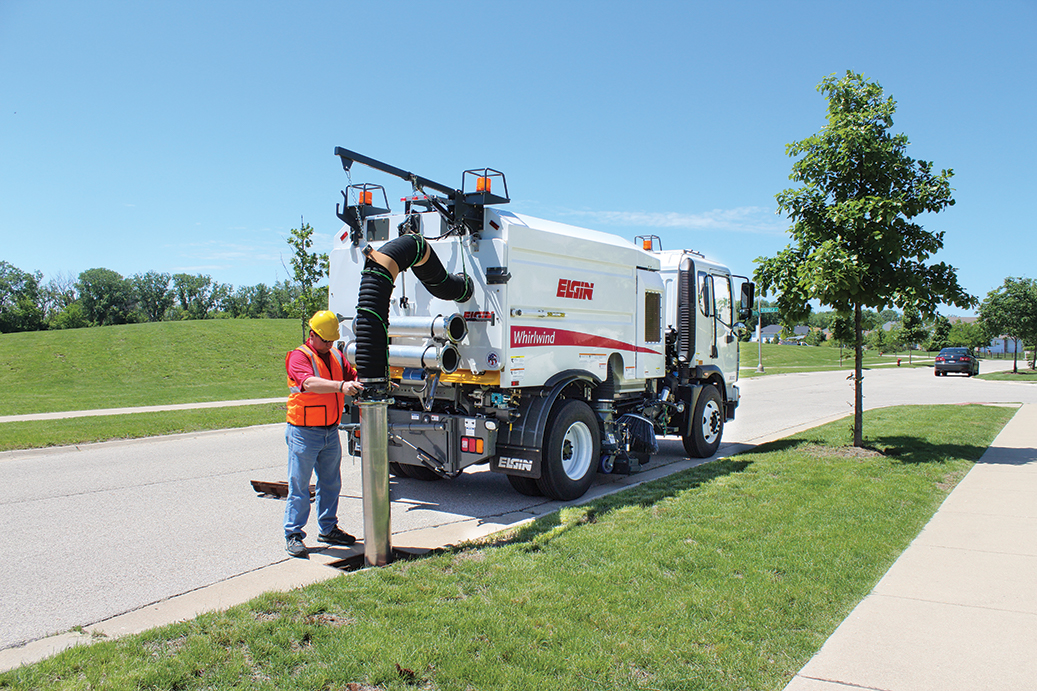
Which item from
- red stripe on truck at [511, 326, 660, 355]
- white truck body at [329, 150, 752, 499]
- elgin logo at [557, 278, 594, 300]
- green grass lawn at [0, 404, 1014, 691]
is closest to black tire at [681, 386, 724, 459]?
white truck body at [329, 150, 752, 499]

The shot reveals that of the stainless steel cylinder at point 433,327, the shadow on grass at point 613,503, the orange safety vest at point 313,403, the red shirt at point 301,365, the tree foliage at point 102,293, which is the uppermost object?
the tree foliage at point 102,293

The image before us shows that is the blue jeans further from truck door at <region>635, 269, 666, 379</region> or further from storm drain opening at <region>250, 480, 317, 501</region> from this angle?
truck door at <region>635, 269, 666, 379</region>

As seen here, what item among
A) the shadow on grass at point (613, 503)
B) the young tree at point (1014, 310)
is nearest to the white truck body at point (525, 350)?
the shadow on grass at point (613, 503)

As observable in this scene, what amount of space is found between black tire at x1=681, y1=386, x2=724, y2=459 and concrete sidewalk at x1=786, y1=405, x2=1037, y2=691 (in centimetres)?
395

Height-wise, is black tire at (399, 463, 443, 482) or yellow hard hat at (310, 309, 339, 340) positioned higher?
yellow hard hat at (310, 309, 339, 340)

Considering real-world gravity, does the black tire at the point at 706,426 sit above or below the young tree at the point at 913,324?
below

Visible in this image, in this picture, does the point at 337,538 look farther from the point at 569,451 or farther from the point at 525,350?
the point at 569,451

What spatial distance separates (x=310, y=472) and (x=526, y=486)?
2.76m

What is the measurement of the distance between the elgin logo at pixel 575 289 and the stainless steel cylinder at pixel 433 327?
3.98ft

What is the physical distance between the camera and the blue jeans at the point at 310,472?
223 inches

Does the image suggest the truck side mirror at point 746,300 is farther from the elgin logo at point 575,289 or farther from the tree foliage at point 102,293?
the tree foliage at point 102,293

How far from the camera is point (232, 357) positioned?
129ft

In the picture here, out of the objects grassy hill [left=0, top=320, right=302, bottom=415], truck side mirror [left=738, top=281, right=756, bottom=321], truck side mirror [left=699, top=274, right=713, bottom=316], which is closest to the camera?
truck side mirror [left=699, top=274, right=713, bottom=316]

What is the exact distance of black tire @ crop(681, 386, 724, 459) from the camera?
34.8 ft
